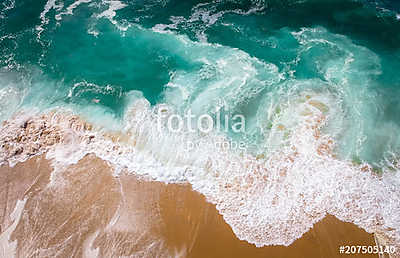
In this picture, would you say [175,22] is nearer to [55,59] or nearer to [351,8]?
[55,59]

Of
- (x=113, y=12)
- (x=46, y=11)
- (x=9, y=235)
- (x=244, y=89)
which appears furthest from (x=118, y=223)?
(x=46, y=11)

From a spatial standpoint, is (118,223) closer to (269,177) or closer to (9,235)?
(9,235)

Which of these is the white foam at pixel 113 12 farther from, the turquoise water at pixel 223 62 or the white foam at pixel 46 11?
the white foam at pixel 46 11

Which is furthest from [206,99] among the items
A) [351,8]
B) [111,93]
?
[351,8]

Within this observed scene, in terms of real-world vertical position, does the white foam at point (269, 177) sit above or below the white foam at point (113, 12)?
below

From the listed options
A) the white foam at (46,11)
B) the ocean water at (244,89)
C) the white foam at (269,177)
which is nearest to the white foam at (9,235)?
the white foam at (269,177)

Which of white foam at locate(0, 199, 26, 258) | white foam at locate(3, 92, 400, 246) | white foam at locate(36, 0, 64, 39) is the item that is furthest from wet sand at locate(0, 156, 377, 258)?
white foam at locate(36, 0, 64, 39)
